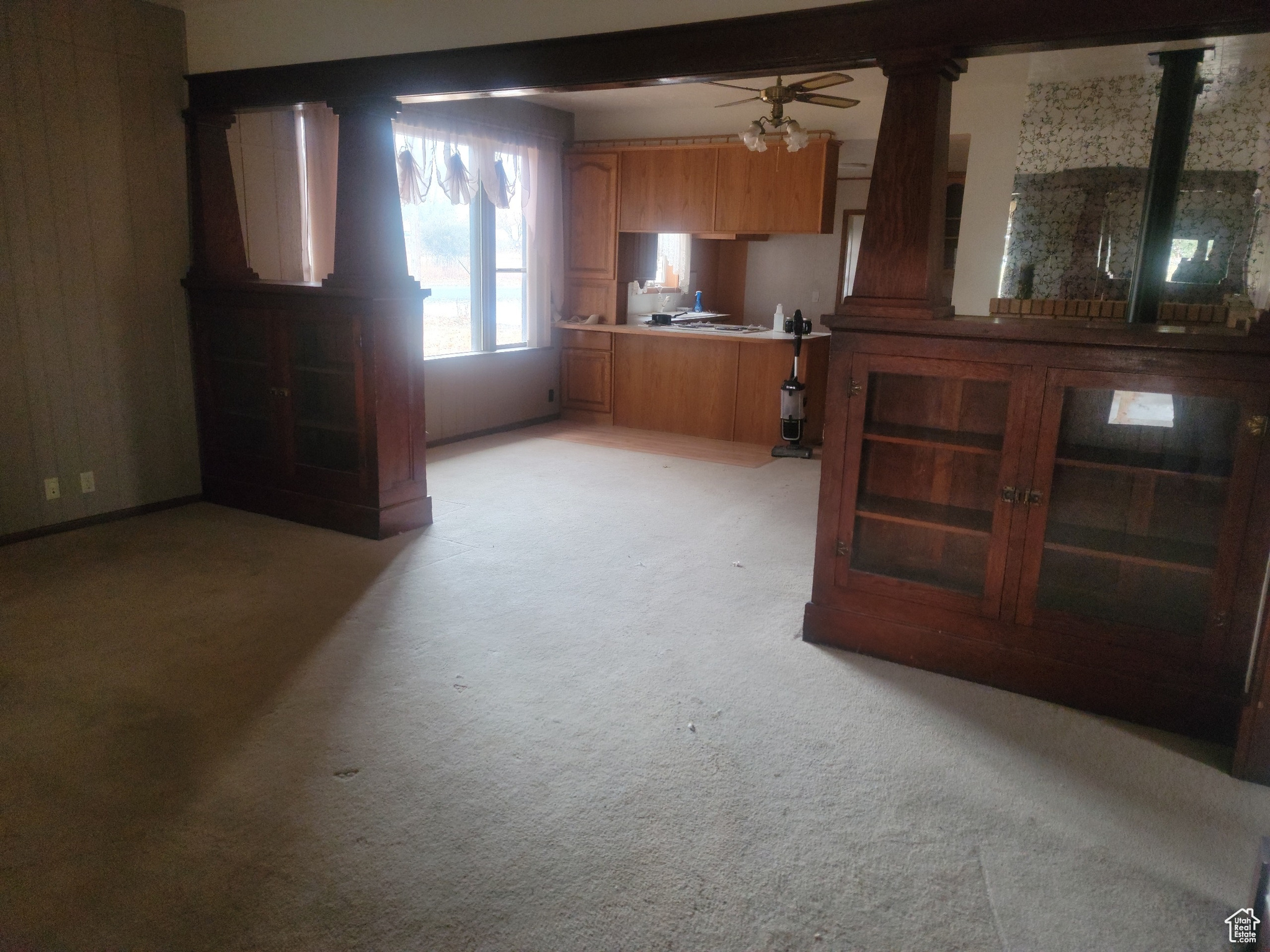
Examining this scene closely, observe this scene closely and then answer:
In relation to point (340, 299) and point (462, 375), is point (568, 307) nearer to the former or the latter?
point (462, 375)

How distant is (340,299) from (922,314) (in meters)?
2.80

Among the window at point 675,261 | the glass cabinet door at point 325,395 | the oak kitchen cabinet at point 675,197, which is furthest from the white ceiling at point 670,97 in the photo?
the glass cabinet door at point 325,395

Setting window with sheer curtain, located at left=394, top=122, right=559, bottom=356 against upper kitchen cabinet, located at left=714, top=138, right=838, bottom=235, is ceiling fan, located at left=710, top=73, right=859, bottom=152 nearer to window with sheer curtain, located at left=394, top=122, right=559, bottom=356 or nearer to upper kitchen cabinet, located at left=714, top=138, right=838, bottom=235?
upper kitchen cabinet, located at left=714, top=138, right=838, bottom=235

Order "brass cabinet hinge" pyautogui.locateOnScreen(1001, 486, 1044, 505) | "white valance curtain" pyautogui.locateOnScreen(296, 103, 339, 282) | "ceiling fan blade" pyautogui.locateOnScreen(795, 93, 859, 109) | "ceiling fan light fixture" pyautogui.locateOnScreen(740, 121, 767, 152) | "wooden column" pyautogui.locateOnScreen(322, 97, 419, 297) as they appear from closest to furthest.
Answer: "brass cabinet hinge" pyautogui.locateOnScreen(1001, 486, 1044, 505) → "wooden column" pyautogui.locateOnScreen(322, 97, 419, 297) → "ceiling fan blade" pyautogui.locateOnScreen(795, 93, 859, 109) → "white valance curtain" pyautogui.locateOnScreen(296, 103, 339, 282) → "ceiling fan light fixture" pyautogui.locateOnScreen(740, 121, 767, 152)

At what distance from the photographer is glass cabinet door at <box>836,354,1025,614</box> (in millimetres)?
3004

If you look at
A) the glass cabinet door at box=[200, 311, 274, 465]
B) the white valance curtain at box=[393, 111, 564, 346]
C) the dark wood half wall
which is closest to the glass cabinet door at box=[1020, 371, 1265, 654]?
the dark wood half wall

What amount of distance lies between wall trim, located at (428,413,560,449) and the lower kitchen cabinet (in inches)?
161

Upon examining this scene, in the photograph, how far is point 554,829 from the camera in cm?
217

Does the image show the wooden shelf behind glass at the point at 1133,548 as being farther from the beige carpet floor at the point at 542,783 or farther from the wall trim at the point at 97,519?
the wall trim at the point at 97,519

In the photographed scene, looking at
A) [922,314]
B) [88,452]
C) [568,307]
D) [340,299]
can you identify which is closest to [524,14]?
[340,299]

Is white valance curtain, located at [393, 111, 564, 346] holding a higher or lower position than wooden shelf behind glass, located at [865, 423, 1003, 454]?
higher

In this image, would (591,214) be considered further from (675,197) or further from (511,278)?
(511,278)

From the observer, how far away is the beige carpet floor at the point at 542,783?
→ 189 cm

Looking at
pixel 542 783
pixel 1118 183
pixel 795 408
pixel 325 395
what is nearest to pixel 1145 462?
pixel 542 783
